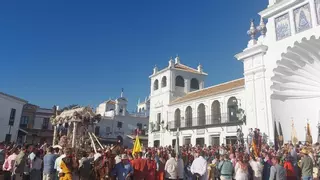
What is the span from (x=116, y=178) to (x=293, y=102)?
1494cm

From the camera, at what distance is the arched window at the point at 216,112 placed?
2633 centimetres

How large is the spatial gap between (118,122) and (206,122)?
21796mm

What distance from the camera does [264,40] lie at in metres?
18.9

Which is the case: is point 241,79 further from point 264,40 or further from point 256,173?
point 256,173

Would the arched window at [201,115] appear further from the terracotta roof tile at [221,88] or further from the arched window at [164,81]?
the arched window at [164,81]

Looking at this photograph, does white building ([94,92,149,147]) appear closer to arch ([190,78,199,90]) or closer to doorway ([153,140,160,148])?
doorway ([153,140,160,148])

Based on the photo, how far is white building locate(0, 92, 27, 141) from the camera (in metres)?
30.4

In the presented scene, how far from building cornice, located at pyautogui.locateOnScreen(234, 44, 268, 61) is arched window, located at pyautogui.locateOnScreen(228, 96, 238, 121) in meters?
5.57

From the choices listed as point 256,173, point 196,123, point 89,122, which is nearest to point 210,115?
point 196,123

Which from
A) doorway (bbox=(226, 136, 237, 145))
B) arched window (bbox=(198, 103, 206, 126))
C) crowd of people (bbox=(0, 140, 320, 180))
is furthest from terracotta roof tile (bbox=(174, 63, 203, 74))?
crowd of people (bbox=(0, 140, 320, 180))

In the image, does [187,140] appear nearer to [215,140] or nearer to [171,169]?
[215,140]

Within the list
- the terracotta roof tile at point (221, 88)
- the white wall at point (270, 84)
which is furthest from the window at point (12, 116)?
the white wall at point (270, 84)

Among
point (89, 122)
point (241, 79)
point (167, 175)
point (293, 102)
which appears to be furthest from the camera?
point (241, 79)

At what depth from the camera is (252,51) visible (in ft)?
62.5
